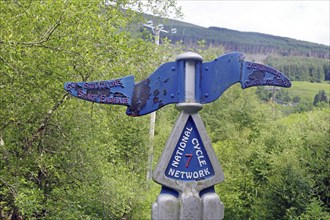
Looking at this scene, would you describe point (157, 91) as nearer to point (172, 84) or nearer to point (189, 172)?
point (172, 84)

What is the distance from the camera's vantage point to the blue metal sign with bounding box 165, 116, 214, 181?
3729 mm

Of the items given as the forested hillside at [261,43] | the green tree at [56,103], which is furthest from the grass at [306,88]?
the green tree at [56,103]

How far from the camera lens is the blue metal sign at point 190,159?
373cm

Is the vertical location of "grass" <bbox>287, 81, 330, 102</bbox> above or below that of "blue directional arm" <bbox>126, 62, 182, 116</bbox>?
above

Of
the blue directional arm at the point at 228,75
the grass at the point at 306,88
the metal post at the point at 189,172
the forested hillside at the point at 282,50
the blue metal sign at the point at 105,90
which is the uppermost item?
the forested hillside at the point at 282,50

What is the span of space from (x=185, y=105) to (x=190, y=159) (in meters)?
0.48

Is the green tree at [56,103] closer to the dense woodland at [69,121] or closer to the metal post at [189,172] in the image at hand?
the dense woodland at [69,121]

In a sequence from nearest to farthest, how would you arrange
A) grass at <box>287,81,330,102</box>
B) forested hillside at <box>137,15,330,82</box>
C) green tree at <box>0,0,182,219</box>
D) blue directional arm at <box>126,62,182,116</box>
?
blue directional arm at <box>126,62,182,116</box> → green tree at <box>0,0,182,219</box> → grass at <box>287,81,330,102</box> → forested hillside at <box>137,15,330,82</box>

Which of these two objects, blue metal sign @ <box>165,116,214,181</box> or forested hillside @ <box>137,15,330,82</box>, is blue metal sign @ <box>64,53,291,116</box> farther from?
forested hillside @ <box>137,15,330,82</box>

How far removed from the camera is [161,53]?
12.2 meters

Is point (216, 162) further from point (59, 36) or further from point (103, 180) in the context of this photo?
point (103, 180)

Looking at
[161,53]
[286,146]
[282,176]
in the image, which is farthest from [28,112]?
[286,146]

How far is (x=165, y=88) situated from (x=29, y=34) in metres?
4.91

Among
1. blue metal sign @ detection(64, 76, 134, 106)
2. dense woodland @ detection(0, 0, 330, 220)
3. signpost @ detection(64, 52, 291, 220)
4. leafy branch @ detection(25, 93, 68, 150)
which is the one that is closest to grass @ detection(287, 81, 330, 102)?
dense woodland @ detection(0, 0, 330, 220)
